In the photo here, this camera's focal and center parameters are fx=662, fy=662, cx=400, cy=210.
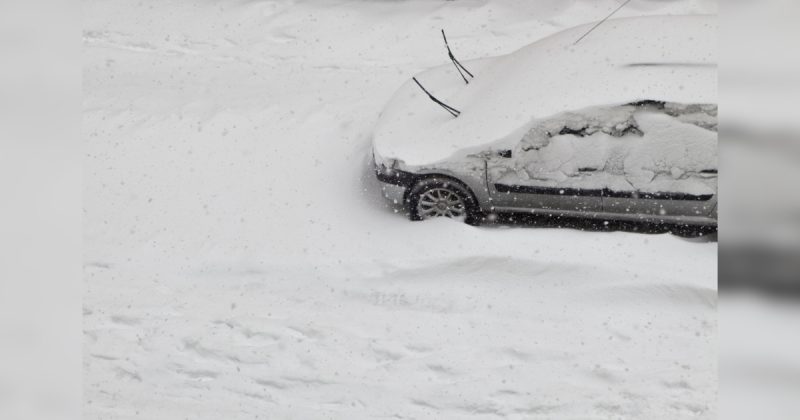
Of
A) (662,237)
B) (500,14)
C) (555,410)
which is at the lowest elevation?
(555,410)

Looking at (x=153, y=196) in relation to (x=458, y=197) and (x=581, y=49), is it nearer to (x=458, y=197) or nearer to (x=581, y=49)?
(x=458, y=197)

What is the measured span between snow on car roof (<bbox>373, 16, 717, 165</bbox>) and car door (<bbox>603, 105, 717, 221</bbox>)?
9 centimetres

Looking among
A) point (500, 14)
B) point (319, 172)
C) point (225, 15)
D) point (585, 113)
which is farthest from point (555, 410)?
point (225, 15)

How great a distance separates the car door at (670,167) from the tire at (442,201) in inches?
19.2

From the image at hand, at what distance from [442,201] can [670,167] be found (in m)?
0.78

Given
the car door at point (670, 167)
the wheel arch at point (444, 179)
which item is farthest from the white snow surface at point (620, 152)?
the wheel arch at point (444, 179)

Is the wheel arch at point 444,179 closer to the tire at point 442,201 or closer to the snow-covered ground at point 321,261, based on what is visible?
the tire at point 442,201

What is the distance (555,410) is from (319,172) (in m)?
1.16

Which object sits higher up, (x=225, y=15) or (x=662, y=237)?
(x=225, y=15)

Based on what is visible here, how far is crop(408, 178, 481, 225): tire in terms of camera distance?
2314mm

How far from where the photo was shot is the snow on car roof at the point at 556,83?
2.26 m

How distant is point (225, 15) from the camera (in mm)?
→ 2627

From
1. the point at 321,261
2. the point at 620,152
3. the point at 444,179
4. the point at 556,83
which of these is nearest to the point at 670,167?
the point at 620,152

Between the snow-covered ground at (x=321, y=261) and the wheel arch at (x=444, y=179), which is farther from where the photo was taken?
the wheel arch at (x=444, y=179)
